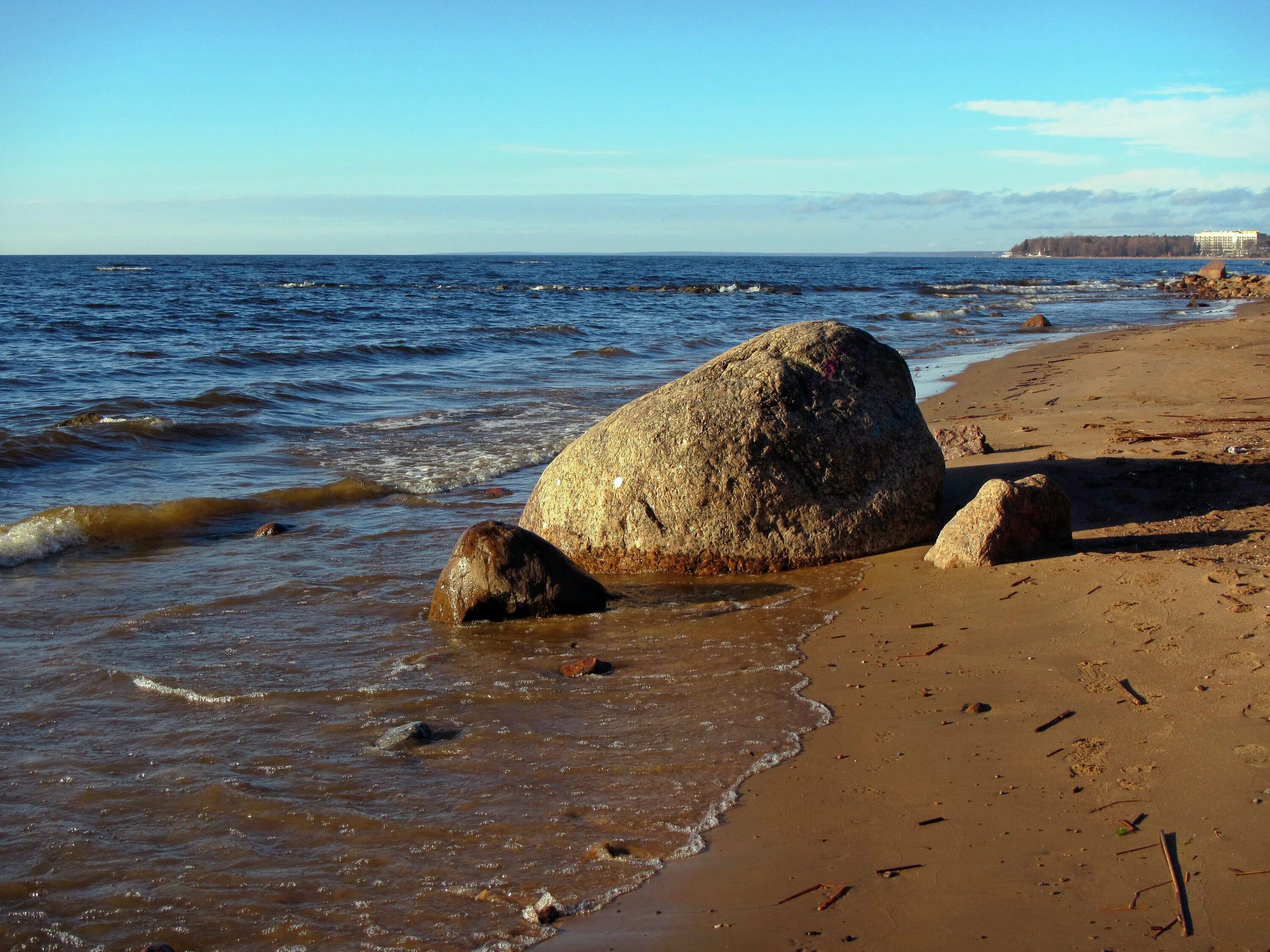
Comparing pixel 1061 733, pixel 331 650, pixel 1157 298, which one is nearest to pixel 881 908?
pixel 1061 733

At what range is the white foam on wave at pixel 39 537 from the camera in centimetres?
689

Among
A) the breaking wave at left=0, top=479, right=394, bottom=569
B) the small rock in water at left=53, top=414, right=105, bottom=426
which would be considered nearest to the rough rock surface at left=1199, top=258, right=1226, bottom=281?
the breaking wave at left=0, top=479, right=394, bottom=569

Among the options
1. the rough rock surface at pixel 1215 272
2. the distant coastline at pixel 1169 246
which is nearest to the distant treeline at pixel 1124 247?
the distant coastline at pixel 1169 246

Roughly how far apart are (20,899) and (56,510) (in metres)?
5.66

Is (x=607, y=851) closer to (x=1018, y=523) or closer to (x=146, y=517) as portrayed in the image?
(x=1018, y=523)

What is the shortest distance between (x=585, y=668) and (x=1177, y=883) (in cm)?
269

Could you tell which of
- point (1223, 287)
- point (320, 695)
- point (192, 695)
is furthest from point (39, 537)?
point (1223, 287)

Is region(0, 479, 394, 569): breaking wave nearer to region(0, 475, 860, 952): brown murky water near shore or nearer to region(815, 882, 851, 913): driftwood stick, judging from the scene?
region(0, 475, 860, 952): brown murky water near shore

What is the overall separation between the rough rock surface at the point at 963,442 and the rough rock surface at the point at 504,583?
389 centimetres

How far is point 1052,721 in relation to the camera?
143 inches

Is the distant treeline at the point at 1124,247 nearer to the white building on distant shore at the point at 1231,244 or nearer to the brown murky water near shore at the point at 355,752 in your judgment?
the white building on distant shore at the point at 1231,244

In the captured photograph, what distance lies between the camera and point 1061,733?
3539 millimetres

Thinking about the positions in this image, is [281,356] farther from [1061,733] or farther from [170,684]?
[1061,733]

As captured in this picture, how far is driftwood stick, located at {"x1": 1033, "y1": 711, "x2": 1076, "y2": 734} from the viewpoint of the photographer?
Answer: 3594 mm
